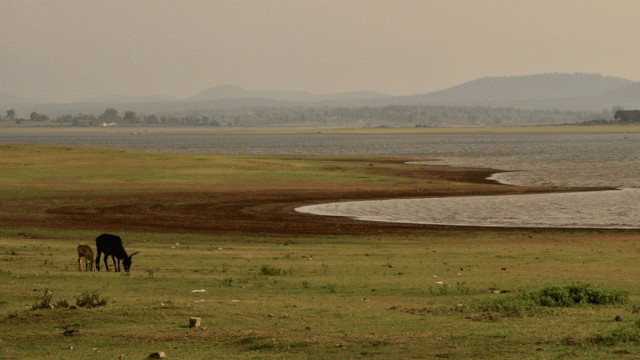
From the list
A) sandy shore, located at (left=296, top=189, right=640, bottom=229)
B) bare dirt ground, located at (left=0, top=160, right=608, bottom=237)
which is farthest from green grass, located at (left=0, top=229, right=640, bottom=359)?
sandy shore, located at (left=296, top=189, right=640, bottom=229)

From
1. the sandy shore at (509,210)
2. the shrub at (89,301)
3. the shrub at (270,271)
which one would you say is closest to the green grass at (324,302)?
the shrub at (270,271)

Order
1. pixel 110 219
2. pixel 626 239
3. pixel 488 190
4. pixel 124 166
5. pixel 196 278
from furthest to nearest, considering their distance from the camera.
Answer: pixel 124 166 → pixel 488 190 → pixel 110 219 → pixel 626 239 → pixel 196 278

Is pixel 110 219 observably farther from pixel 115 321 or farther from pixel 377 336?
pixel 377 336

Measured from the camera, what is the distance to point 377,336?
13430 mm

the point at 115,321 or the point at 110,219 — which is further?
the point at 110,219

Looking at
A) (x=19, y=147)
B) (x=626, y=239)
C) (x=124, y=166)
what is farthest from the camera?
(x=19, y=147)

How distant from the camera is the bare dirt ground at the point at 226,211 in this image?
3662 cm

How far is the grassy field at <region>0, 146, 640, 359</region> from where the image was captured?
1280 centimetres

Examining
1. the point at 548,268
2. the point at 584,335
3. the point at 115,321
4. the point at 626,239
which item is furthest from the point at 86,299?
the point at 626,239

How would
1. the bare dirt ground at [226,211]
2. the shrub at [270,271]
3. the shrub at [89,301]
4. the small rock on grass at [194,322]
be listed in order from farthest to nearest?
the bare dirt ground at [226,211], the shrub at [270,271], the shrub at [89,301], the small rock on grass at [194,322]

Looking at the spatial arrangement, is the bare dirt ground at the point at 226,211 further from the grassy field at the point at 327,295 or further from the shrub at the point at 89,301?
the shrub at the point at 89,301

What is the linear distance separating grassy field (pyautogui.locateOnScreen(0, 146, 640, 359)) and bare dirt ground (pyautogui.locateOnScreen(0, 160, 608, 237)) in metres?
1.23

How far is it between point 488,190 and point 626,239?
2691 centimetres

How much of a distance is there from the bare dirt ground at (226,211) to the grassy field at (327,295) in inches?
48.3
